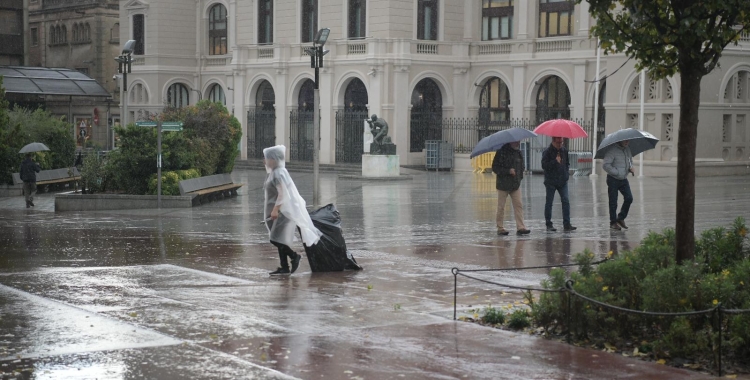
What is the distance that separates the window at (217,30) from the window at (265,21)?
4.36m

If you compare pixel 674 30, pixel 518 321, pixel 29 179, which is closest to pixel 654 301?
pixel 518 321

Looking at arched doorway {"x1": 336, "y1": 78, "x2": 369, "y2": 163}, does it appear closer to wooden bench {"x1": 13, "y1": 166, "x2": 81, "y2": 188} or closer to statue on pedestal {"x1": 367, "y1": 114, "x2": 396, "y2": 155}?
statue on pedestal {"x1": 367, "y1": 114, "x2": 396, "y2": 155}

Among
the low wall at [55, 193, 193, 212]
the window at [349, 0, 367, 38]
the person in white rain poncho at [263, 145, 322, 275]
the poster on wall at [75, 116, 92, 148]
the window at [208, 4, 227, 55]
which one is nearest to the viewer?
the person in white rain poncho at [263, 145, 322, 275]

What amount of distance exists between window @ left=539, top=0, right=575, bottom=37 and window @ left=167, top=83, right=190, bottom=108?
78.1 feet

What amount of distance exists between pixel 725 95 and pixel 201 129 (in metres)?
20.0

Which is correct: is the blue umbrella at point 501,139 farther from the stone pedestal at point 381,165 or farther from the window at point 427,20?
the window at point 427,20

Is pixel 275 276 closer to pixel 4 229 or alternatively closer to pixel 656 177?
pixel 4 229

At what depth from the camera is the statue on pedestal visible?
3994 cm

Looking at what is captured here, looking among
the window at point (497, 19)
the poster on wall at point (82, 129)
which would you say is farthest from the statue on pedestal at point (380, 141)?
the poster on wall at point (82, 129)

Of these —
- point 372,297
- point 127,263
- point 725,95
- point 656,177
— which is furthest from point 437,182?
point 372,297

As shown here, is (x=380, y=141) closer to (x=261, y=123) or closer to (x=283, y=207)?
(x=261, y=123)

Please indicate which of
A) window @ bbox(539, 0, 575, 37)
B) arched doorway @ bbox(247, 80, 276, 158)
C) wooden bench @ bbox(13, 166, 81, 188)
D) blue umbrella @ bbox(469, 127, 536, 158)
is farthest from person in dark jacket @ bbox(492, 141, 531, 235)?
arched doorway @ bbox(247, 80, 276, 158)

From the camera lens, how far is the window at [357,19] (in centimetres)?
4988

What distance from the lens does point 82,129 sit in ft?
222
